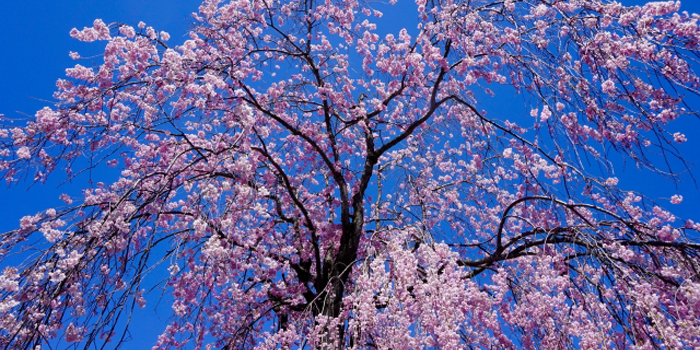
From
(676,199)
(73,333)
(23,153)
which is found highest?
(23,153)

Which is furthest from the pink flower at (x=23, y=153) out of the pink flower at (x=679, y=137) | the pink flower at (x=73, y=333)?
the pink flower at (x=679, y=137)

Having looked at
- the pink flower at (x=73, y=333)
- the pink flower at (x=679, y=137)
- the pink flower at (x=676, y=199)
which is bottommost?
the pink flower at (x=73, y=333)

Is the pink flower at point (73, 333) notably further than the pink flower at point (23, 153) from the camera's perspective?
No

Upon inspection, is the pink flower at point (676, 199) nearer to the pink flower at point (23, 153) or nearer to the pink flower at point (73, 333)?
the pink flower at point (73, 333)

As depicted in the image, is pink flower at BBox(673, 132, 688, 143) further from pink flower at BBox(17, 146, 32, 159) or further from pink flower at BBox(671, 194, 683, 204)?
pink flower at BBox(17, 146, 32, 159)

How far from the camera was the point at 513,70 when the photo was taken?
5.00 metres

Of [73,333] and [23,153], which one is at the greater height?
[23,153]

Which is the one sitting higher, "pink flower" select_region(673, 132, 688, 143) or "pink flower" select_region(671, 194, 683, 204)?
"pink flower" select_region(673, 132, 688, 143)

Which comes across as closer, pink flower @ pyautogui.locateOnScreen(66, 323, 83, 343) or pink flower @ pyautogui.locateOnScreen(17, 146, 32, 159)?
pink flower @ pyautogui.locateOnScreen(66, 323, 83, 343)

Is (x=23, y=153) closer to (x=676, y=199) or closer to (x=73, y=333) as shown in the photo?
(x=73, y=333)

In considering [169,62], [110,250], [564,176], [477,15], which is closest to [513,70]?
[477,15]

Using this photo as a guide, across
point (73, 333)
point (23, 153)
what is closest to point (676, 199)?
point (73, 333)

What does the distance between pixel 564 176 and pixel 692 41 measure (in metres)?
1.77

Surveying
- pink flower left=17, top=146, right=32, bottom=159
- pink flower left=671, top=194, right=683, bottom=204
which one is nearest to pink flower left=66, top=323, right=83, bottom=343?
pink flower left=17, top=146, right=32, bottom=159
